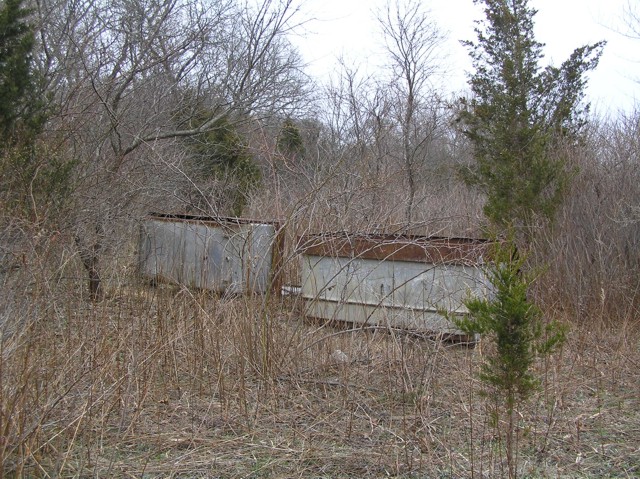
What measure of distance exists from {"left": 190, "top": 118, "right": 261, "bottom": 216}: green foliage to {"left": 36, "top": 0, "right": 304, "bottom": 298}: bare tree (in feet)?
2.05

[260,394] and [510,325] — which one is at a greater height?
[510,325]

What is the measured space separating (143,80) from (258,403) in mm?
7284

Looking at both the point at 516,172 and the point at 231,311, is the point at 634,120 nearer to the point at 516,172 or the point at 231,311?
the point at 516,172

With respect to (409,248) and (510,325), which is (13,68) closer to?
(409,248)

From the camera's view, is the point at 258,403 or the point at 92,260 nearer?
the point at 258,403

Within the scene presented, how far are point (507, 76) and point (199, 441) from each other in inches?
341

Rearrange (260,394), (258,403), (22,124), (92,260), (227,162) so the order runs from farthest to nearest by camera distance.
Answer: (227,162) < (92,260) < (22,124) < (260,394) < (258,403)

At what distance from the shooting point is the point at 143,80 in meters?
10.5

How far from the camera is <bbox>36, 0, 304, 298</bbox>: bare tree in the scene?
887 centimetres

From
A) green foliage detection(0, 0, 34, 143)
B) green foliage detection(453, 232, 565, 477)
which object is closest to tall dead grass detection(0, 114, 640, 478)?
green foliage detection(453, 232, 565, 477)

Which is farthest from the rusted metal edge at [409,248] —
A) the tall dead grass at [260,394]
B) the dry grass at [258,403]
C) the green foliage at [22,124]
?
the green foliage at [22,124]

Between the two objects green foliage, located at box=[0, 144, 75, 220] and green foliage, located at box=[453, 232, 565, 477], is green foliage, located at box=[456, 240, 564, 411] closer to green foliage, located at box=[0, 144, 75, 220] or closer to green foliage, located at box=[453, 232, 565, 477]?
green foliage, located at box=[453, 232, 565, 477]

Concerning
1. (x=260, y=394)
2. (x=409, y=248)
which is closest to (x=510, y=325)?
(x=260, y=394)

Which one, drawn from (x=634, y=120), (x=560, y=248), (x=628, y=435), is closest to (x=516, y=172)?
(x=560, y=248)
